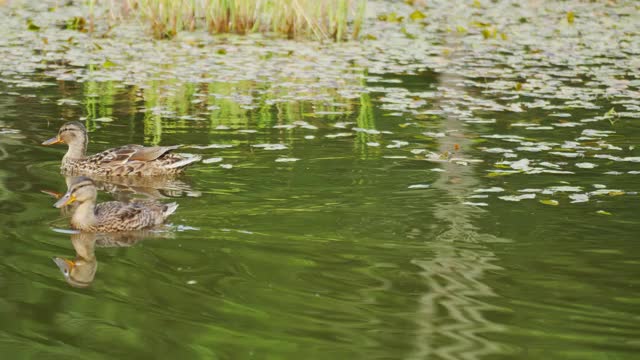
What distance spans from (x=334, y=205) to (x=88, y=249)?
1.76 metres

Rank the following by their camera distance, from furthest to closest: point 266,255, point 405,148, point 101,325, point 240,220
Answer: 1. point 405,148
2. point 240,220
3. point 266,255
4. point 101,325

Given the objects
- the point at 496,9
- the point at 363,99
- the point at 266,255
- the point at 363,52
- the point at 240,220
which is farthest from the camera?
the point at 496,9

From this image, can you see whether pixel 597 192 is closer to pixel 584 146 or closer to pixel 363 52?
pixel 584 146

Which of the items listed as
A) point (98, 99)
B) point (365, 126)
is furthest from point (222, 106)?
point (365, 126)

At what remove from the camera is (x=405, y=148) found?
34.7 ft

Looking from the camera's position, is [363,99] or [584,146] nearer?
[584,146]

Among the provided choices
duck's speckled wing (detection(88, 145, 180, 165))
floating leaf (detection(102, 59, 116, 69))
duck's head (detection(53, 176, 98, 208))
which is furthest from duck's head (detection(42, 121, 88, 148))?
floating leaf (detection(102, 59, 116, 69))

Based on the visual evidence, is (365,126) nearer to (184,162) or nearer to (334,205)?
(184,162)

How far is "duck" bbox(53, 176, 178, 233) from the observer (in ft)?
25.9

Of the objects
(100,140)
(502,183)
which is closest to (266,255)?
(502,183)

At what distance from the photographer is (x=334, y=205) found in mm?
8406

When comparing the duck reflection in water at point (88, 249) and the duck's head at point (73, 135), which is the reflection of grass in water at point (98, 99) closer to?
the duck's head at point (73, 135)

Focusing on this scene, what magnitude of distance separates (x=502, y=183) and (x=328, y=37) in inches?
338

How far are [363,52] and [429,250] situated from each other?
934 cm
